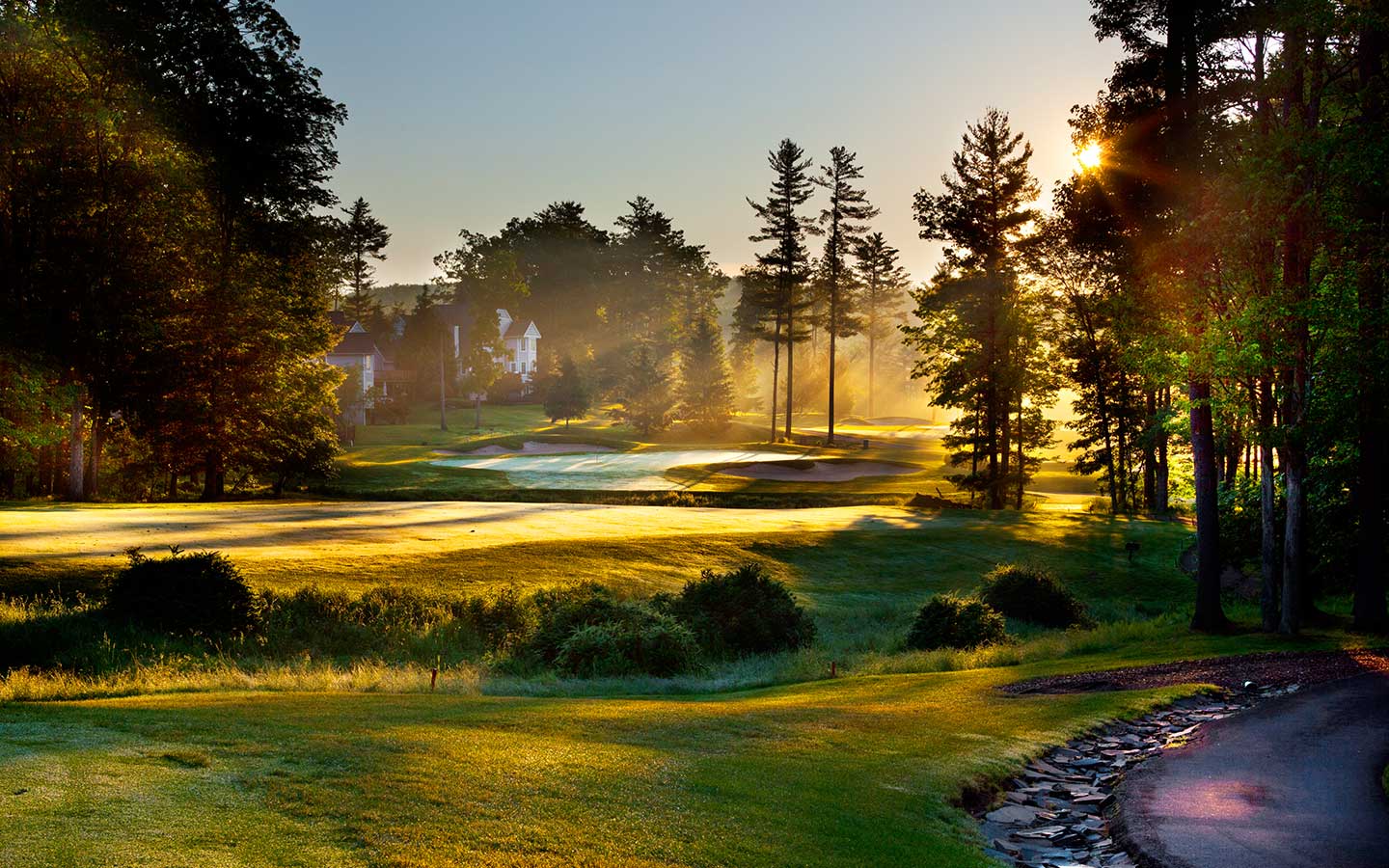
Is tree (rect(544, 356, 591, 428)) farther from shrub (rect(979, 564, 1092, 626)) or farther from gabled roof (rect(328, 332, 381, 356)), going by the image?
shrub (rect(979, 564, 1092, 626))

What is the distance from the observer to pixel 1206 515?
2536 centimetres

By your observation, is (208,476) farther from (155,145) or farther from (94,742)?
(94,742)

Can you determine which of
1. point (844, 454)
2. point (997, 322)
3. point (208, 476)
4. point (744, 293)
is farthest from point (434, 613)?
point (744, 293)

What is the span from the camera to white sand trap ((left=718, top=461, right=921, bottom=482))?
2457 inches

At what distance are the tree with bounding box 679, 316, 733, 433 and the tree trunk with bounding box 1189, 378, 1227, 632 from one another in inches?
2667

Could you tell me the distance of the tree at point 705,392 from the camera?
9256cm

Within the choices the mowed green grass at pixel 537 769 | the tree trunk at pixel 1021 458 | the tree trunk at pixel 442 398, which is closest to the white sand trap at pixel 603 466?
the tree trunk at pixel 1021 458

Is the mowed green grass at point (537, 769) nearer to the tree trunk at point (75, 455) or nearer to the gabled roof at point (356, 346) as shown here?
the tree trunk at point (75, 455)

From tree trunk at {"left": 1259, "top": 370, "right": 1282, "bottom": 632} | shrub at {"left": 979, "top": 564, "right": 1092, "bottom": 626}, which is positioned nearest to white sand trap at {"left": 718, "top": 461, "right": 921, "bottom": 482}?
shrub at {"left": 979, "top": 564, "right": 1092, "bottom": 626}

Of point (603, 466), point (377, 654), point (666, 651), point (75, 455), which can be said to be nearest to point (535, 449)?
point (603, 466)

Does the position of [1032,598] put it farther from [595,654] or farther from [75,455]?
[75,455]

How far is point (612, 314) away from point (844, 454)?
7660 centimetres

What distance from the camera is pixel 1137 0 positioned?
28.9 meters

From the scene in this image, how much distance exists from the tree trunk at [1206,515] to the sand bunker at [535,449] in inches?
2012
